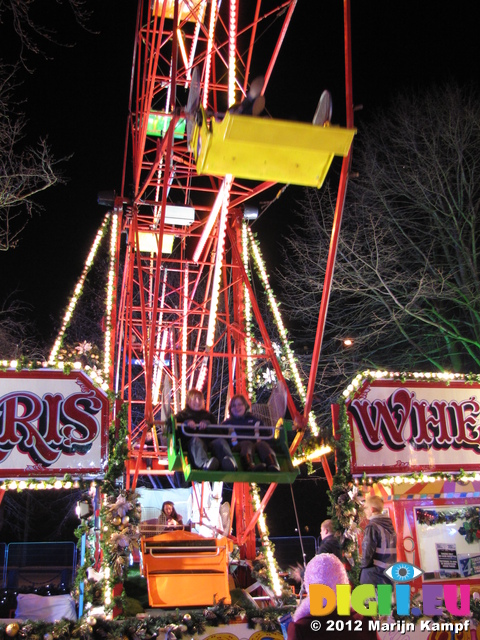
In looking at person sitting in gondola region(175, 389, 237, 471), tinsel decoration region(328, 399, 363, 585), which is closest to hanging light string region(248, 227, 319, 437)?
tinsel decoration region(328, 399, 363, 585)

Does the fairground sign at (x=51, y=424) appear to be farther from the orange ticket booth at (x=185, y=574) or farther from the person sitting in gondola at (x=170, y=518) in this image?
the person sitting in gondola at (x=170, y=518)

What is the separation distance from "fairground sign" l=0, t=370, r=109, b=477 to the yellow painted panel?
4441 mm

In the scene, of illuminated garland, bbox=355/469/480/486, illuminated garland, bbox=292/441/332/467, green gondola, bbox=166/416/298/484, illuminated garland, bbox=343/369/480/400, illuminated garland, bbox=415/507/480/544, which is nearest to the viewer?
green gondola, bbox=166/416/298/484

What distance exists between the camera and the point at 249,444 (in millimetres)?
7395

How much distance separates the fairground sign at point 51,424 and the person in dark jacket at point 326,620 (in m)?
4.94

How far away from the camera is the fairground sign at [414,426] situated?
9773 mm

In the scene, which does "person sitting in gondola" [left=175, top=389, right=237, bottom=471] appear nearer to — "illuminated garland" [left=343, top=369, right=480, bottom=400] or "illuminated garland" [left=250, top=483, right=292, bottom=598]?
"illuminated garland" [left=250, top=483, right=292, bottom=598]

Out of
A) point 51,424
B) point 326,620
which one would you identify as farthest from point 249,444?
point 326,620

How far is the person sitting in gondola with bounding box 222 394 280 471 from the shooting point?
719 cm

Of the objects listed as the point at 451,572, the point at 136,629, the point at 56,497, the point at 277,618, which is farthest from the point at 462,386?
the point at 56,497

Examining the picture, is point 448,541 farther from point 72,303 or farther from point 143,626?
point 72,303

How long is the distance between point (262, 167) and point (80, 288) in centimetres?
658

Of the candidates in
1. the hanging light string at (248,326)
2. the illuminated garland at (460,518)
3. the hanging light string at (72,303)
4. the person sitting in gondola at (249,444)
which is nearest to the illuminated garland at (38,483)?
the hanging light string at (72,303)

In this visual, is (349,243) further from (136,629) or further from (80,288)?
(136,629)
